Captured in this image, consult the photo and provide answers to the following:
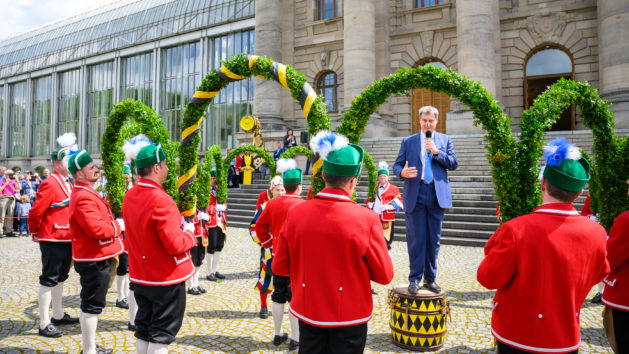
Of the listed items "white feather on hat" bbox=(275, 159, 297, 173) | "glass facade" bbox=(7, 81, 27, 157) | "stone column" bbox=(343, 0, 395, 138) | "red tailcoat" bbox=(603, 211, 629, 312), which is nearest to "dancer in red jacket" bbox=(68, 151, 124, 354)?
"white feather on hat" bbox=(275, 159, 297, 173)

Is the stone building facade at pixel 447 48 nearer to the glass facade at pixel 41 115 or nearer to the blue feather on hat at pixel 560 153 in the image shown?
the blue feather on hat at pixel 560 153

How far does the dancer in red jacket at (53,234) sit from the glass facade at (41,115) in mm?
48476

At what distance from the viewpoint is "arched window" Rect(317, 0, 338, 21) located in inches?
982

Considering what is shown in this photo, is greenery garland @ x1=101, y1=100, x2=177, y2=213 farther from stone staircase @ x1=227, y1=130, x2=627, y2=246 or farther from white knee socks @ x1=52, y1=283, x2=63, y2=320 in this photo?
stone staircase @ x1=227, y1=130, x2=627, y2=246

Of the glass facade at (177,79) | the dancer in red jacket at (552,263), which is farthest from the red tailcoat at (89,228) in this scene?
the glass facade at (177,79)

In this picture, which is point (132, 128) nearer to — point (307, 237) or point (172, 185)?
point (172, 185)

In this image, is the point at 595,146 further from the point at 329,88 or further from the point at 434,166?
the point at 329,88

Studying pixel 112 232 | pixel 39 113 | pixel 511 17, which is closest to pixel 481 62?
pixel 511 17

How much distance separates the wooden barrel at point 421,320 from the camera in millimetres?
4633

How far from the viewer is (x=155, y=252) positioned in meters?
3.59

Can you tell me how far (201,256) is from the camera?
7.98 metres

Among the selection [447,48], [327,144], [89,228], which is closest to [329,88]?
[447,48]

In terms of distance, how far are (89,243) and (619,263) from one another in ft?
16.8

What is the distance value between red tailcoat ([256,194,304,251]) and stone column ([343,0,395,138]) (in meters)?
16.4
